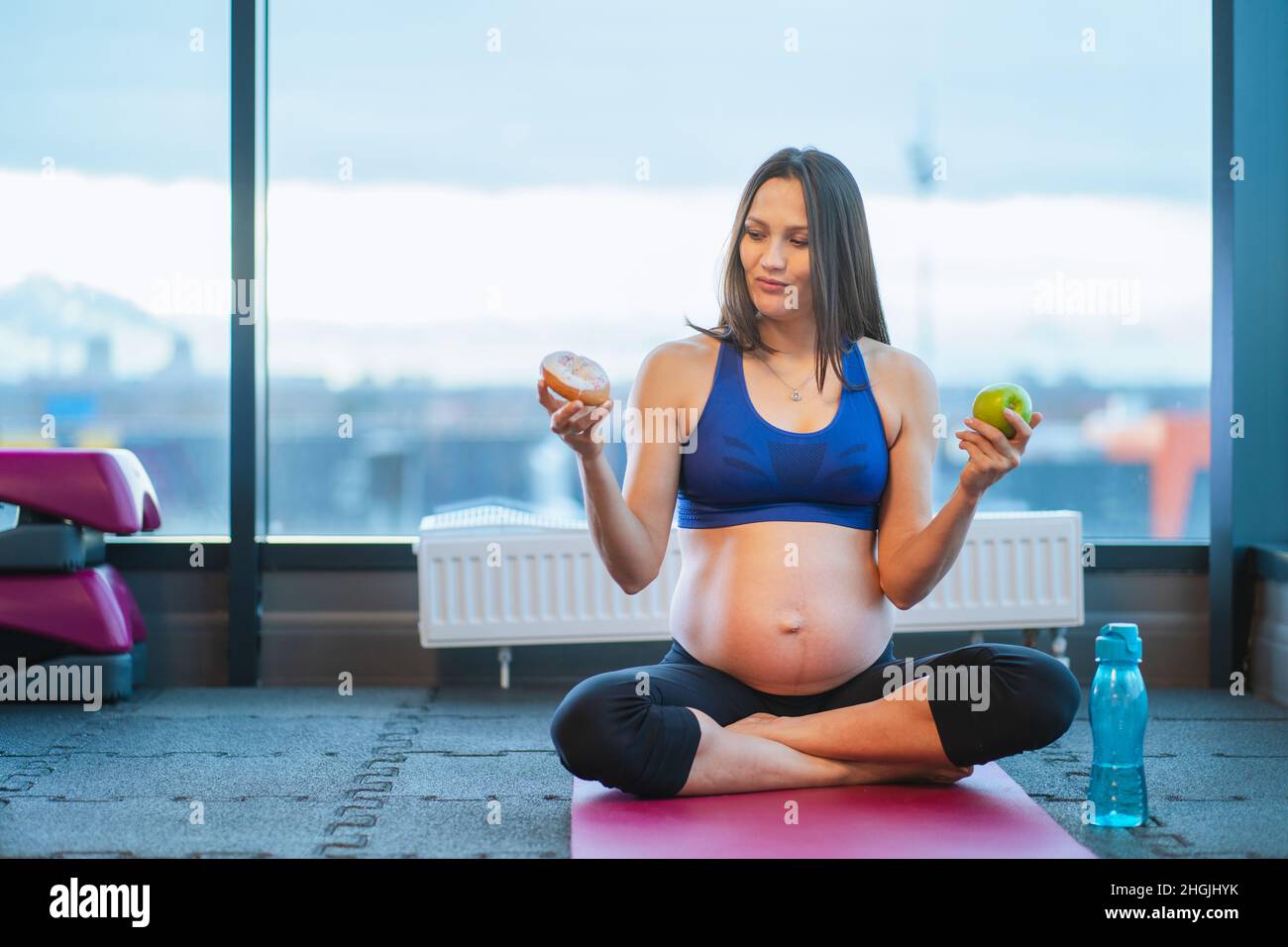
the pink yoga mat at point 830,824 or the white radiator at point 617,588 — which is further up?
the white radiator at point 617,588

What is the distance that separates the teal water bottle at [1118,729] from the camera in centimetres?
192

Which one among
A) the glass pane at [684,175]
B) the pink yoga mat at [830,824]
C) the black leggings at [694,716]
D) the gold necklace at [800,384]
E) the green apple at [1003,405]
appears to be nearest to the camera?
the pink yoga mat at [830,824]

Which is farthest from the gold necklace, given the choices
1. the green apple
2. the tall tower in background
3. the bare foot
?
the tall tower in background

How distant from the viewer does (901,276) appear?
3391 mm

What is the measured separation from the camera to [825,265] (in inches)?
82.7

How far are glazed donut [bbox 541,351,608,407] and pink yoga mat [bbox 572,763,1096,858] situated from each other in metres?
0.61

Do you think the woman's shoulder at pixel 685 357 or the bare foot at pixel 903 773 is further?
the woman's shoulder at pixel 685 357

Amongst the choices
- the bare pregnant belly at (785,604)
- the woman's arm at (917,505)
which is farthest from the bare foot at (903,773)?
the woman's arm at (917,505)

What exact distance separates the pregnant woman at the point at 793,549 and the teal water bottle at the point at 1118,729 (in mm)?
55

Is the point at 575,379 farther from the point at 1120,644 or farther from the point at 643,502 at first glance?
the point at 1120,644

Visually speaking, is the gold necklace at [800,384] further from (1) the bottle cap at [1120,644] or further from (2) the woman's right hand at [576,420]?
(1) the bottle cap at [1120,644]
